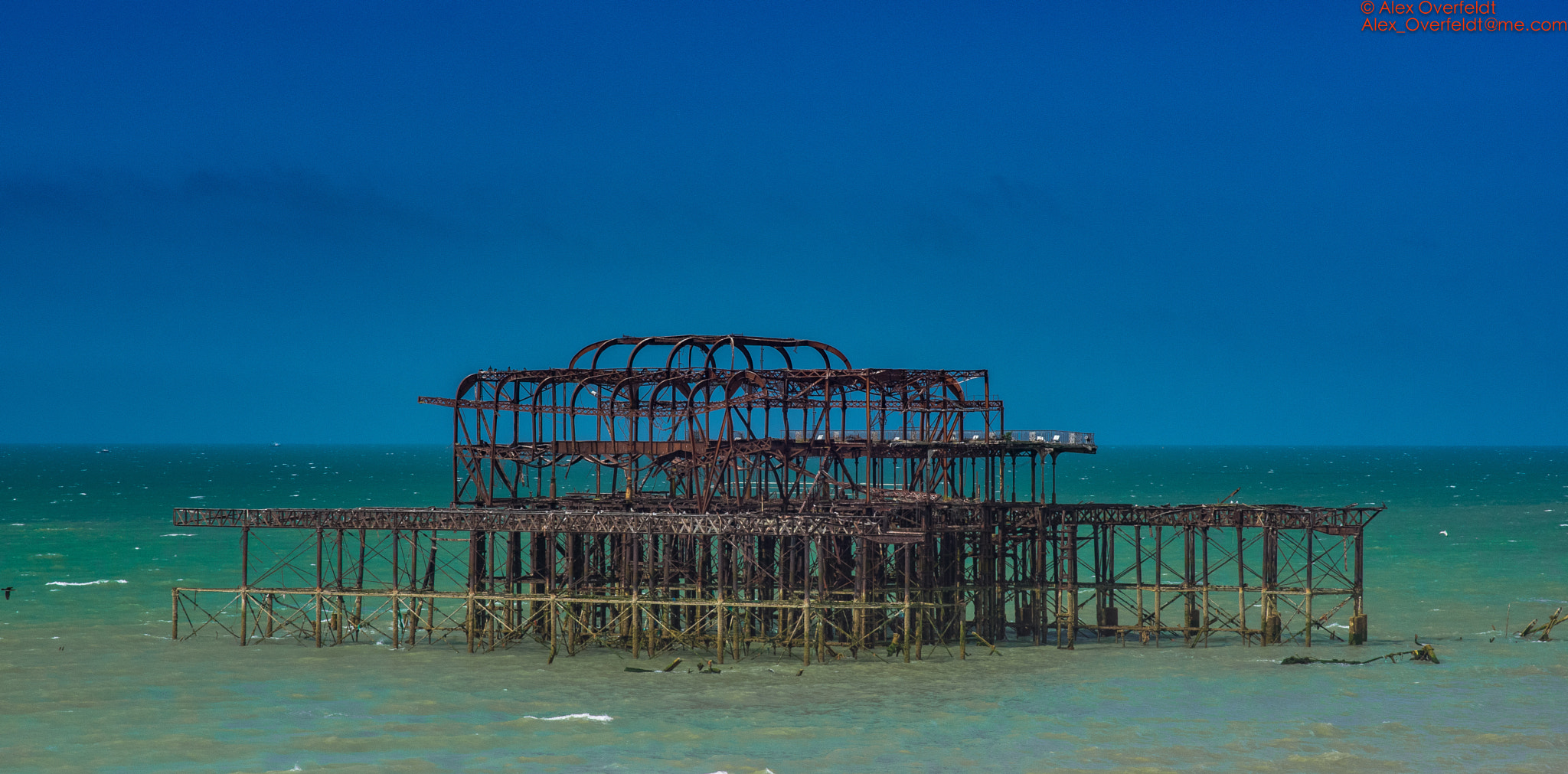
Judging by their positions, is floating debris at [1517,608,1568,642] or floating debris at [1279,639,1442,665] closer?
floating debris at [1279,639,1442,665]

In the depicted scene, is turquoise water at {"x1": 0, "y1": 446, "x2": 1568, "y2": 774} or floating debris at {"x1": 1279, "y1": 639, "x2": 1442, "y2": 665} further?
floating debris at {"x1": 1279, "y1": 639, "x2": 1442, "y2": 665}

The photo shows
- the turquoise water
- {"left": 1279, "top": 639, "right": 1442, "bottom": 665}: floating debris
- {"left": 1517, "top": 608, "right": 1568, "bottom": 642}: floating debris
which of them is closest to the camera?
the turquoise water

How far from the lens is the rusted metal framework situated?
51.5 m

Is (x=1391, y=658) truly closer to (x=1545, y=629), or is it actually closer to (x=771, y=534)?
(x=1545, y=629)

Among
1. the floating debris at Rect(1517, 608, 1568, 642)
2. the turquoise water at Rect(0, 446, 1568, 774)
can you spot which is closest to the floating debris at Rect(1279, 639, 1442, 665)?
the turquoise water at Rect(0, 446, 1568, 774)

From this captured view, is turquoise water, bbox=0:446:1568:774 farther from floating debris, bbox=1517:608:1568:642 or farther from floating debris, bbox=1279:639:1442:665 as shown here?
floating debris, bbox=1517:608:1568:642

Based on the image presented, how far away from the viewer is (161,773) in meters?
37.0

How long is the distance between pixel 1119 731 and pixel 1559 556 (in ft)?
207

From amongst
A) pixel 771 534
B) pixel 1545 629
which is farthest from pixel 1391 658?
pixel 771 534

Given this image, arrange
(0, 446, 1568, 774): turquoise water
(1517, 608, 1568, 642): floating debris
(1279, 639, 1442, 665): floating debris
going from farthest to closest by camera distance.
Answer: (1517, 608, 1568, 642): floating debris → (1279, 639, 1442, 665): floating debris → (0, 446, 1568, 774): turquoise water

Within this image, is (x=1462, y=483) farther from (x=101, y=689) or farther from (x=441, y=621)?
(x=101, y=689)

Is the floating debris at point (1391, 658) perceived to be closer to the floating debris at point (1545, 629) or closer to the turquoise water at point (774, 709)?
the turquoise water at point (774, 709)

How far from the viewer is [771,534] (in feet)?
162

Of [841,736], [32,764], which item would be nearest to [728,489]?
[841,736]
